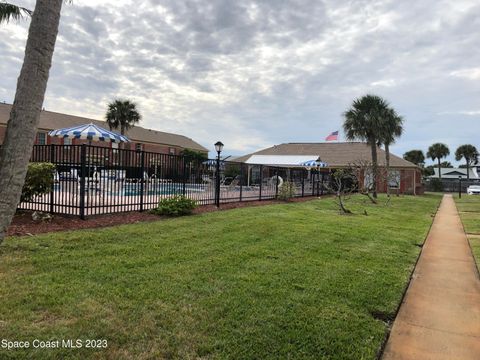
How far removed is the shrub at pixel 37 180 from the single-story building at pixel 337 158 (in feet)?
88.0

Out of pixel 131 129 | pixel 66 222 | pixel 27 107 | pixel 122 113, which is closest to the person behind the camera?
pixel 27 107

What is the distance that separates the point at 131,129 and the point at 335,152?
26.0 meters

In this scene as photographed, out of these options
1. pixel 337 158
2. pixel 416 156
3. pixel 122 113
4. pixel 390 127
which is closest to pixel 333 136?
pixel 337 158

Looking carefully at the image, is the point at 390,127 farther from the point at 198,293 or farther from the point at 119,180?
the point at 198,293

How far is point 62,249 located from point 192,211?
5.36 m

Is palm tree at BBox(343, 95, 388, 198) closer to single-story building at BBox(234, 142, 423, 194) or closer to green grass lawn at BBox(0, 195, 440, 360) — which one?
single-story building at BBox(234, 142, 423, 194)

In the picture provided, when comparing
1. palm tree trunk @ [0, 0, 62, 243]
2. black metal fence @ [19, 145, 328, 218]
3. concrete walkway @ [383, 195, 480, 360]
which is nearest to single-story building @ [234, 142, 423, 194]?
black metal fence @ [19, 145, 328, 218]

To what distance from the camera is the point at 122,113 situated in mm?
34906

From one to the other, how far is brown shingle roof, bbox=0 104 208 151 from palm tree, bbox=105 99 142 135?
19.1 feet

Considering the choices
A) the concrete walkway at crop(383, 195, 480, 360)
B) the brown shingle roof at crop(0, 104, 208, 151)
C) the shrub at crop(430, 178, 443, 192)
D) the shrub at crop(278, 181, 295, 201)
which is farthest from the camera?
the shrub at crop(430, 178, 443, 192)

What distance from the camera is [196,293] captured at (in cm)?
437

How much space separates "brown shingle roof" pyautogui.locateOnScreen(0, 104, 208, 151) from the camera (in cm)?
3731

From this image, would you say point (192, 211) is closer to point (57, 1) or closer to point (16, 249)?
point (16, 249)

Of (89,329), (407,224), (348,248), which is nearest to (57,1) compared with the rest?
(89,329)
